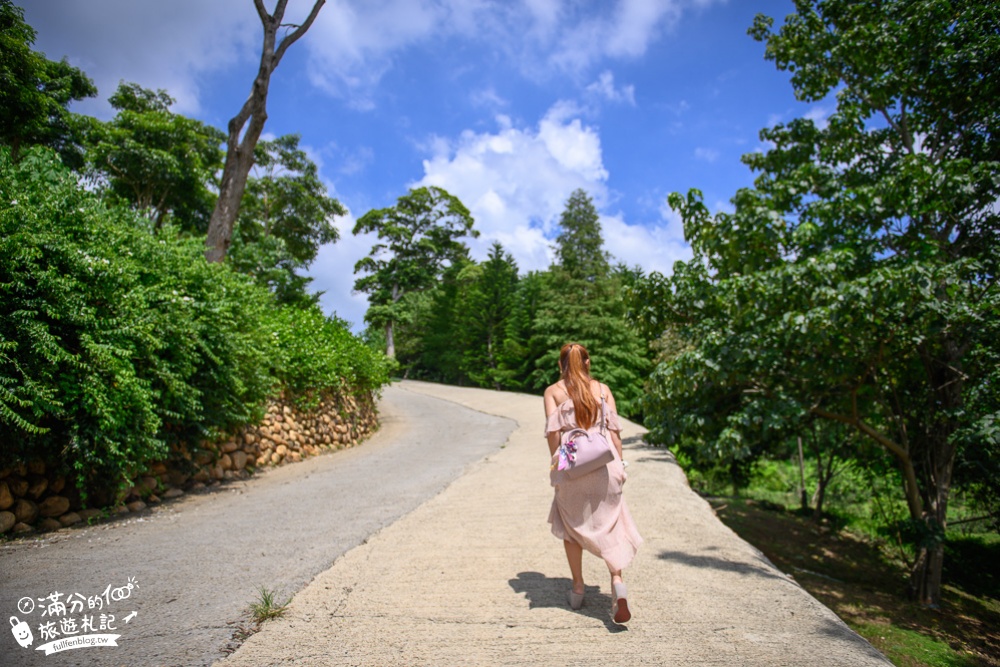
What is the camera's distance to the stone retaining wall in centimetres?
481

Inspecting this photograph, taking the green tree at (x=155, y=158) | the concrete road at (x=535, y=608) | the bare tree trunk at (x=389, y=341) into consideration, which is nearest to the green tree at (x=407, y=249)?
the bare tree trunk at (x=389, y=341)

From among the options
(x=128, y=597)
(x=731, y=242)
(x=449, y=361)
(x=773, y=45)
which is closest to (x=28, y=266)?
(x=128, y=597)

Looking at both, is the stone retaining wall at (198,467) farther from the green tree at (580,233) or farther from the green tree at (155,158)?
the green tree at (580,233)

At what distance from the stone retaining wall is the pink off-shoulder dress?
5021 millimetres

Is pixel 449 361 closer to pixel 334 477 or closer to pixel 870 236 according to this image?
pixel 334 477

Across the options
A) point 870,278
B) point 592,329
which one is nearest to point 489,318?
point 592,329

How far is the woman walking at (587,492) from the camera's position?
10.0 feet

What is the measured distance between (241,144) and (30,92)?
3823 mm

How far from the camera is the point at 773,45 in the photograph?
859cm

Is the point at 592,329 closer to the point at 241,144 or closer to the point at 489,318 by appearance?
the point at 489,318

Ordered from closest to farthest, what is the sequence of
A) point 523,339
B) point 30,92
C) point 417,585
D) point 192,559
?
point 417,585 → point 192,559 → point 30,92 → point 523,339

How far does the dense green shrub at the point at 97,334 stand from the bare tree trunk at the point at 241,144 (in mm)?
3006

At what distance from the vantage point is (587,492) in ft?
10.2

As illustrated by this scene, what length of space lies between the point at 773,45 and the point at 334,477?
10216 millimetres
